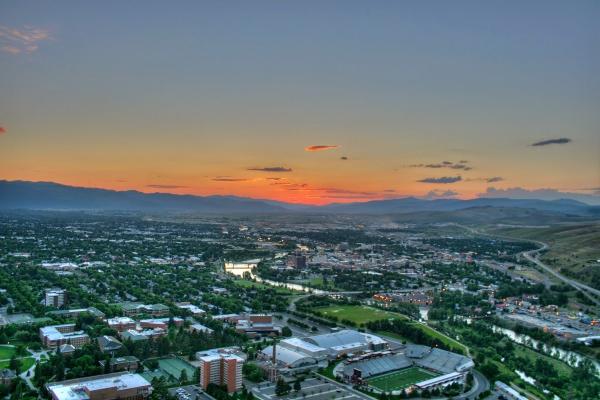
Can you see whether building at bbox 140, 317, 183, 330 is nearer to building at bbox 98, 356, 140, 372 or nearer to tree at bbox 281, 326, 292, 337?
tree at bbox 281, 326, 292, 337

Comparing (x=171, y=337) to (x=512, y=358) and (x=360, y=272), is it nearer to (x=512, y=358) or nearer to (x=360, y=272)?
(x=512, y=358)

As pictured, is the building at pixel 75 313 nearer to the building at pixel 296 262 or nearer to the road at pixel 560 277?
the building at pixel 296 262

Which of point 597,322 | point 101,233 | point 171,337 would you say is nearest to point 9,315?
point 171,337

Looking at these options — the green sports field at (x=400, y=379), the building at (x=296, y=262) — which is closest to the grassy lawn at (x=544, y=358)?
the green sports field at (x=400, y=379)

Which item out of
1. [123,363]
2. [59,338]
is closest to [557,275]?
[123,363]

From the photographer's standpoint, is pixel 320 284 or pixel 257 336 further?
pixel 320 284

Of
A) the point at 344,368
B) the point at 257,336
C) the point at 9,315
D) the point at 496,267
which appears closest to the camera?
the point at 344,368

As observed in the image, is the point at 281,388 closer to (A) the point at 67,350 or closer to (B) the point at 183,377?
(B) the point at 183,377
